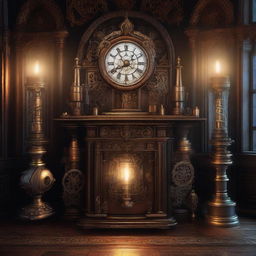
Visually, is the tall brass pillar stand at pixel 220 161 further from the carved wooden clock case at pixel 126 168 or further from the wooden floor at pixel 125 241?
the carved wooden clock case at pixel 126 168

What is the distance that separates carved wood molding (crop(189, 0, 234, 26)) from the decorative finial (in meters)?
0.90

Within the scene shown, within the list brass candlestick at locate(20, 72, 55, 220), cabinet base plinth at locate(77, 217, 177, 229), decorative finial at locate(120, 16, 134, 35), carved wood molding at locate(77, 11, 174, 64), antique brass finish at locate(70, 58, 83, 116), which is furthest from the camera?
carved wood molding at locate(77, 11, 174, 64)

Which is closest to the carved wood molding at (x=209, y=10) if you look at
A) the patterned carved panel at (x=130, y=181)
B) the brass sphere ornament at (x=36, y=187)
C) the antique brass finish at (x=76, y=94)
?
the antique brass finish at (x=76, y=94)

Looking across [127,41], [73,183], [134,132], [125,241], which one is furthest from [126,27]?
Answer: [125,241]

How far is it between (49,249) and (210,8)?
13.0 ft

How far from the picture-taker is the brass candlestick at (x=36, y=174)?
176 inches

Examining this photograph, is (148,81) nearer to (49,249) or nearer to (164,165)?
(164,165)

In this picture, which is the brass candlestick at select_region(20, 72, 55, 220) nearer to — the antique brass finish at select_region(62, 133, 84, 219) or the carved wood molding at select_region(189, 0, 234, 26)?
the antique brass finish at select_region(62, 133, 84, 219)

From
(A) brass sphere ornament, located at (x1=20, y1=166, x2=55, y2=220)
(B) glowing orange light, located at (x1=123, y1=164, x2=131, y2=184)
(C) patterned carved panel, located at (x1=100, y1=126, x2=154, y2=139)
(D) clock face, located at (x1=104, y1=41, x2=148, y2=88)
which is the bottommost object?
(A) brass sphere ornament, located at (x1=20, y1=166, x2=55, y2=220)

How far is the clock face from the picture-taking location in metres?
5.00

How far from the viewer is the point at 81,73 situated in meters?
5.13

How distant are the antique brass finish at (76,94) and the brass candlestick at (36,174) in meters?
0.44

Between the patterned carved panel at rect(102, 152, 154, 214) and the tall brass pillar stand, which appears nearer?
the patterned carved panel at rect(102, 152, 154, 214)

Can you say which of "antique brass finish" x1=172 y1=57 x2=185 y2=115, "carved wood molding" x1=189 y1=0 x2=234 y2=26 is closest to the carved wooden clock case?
"antique brass finish" x1=172 y1=57 x2=185 y2=115
